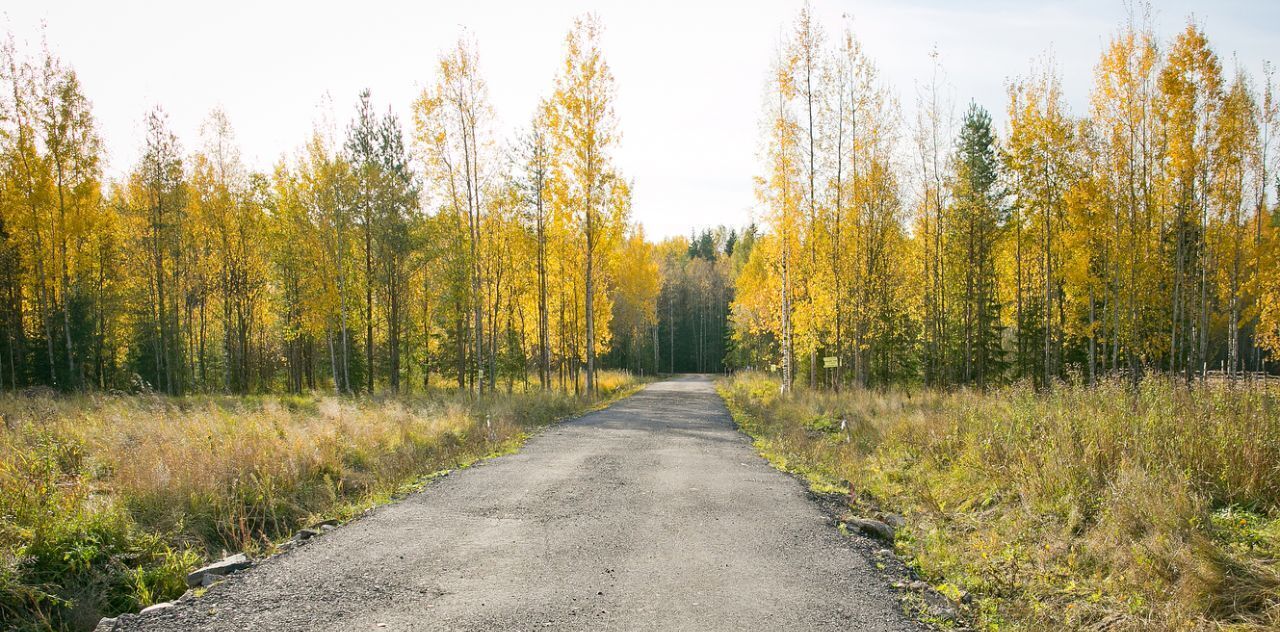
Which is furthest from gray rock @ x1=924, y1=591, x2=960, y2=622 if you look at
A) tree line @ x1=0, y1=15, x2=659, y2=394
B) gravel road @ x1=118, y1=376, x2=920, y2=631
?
tree line @ x1=0, y1=15, x2=659, y2=394

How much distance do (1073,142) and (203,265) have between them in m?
36.4

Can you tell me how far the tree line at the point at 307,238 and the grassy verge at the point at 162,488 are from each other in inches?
374

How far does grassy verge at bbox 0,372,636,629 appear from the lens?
5.23m

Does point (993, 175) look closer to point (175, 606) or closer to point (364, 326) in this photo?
point (364, 326)

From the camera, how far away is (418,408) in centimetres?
1595

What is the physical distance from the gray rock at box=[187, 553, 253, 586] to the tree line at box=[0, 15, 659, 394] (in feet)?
46.9

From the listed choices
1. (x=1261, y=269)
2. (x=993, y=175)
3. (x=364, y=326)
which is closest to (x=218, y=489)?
(x=364, y=326)

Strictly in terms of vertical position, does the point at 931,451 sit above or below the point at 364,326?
below

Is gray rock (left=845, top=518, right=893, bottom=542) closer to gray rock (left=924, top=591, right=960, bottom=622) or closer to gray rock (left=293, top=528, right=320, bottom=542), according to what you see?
gray rock (left=924, top=591, right=960, bottom=622)

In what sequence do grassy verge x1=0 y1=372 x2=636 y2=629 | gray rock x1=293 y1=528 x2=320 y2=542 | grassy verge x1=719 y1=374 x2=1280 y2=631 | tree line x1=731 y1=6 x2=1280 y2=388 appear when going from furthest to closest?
1. tree line x1=731 y1=6 x2=1280 y2=388
2. gray rock x1=293 y1=528 x2=320 y2=542
3. grassy verge x1=0 y1=372 x2=636 y2=629
4. grassy verge x1=719 y1=374 x2=1280 y2=631

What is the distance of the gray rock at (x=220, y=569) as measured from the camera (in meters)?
5.30

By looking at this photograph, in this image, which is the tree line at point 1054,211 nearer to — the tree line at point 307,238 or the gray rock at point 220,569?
the tree line at point 307,238

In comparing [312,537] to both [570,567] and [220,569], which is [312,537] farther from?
[570,567]

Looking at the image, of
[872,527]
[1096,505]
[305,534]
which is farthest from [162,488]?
[1096,505]
